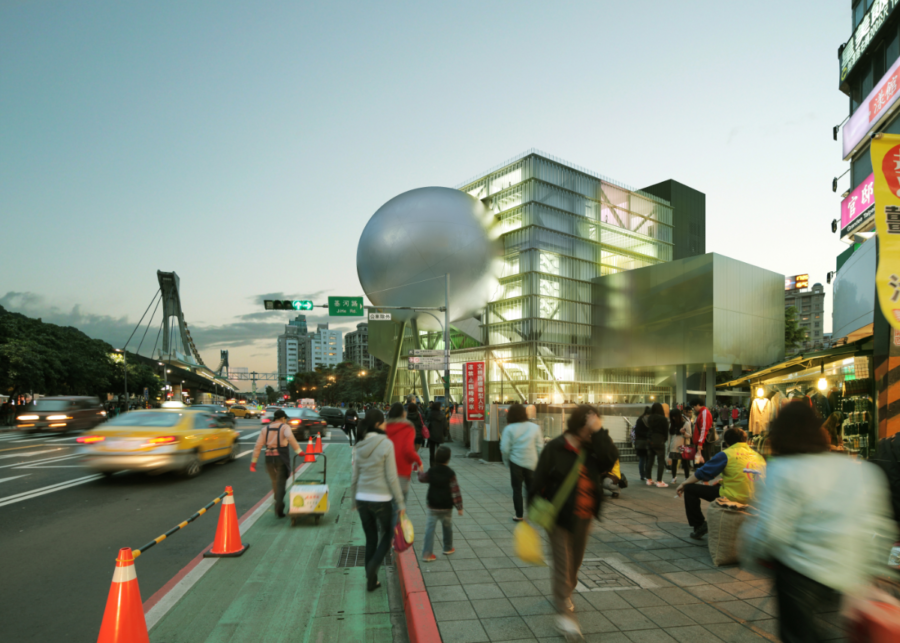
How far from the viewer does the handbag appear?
427 cm

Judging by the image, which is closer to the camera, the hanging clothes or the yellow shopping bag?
the yellow shopping bag

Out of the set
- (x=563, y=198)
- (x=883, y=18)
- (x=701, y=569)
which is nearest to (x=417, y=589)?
(x=701, y=569)

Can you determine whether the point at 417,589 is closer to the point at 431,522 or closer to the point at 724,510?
the point at 431,522

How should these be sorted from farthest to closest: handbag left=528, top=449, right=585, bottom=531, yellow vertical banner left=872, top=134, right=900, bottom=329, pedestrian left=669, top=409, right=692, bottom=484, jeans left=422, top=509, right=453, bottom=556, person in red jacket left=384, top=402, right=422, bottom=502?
pedestrian left=669, top=409, right=692, bottom=484
person in red jacket left=384, top=402, right=422, bottom=502
jeans left=422, top=509, right=453, bottom=556
yellow vertical banner left=872, top=134, right=900, bottom=329
handbag left=528, top=449, right=585, bottom=531

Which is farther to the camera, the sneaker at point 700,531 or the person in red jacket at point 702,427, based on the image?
the person in red jacket at point 702,427

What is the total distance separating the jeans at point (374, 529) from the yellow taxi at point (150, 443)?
25.5ft

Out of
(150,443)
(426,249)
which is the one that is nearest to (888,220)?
(150,443)

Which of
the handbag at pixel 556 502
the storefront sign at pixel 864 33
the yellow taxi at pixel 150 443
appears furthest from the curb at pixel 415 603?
the storefront sign at pixel 864 33

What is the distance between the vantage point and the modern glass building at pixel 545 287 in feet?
142

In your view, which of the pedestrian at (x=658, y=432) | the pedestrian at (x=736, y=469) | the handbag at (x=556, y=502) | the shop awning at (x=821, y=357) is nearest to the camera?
the handbag at (x=556, y=502)

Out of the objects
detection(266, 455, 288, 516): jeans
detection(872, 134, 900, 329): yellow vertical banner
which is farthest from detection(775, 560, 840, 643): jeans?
detection(266, 455, 288, 516): jeans

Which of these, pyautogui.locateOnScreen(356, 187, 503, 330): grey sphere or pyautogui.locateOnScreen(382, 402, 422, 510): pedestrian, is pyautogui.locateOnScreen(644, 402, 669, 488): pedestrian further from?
pyautogui.locateOnScreen(356, 187, 503, 330): grey sphere

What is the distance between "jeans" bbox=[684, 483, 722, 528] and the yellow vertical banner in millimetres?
2885

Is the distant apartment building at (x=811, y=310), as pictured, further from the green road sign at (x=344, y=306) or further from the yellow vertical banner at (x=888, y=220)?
the yellow vertical banner at (x=888, y=220)
